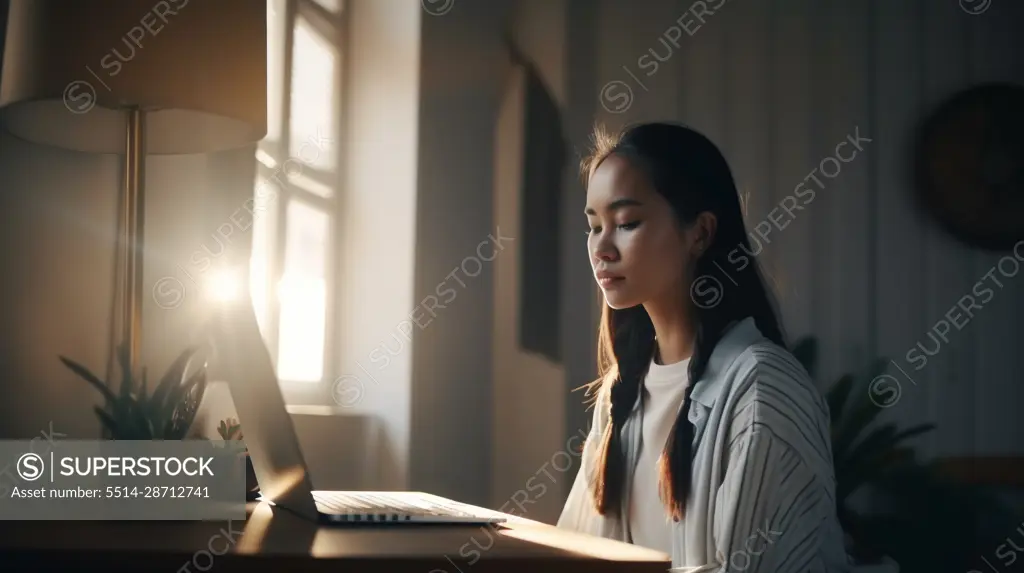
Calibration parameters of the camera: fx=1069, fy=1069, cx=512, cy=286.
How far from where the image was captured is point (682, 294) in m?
2.14

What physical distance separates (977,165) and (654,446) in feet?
7.35

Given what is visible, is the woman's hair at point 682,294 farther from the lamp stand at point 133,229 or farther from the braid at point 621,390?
the lamp stand at point 133,229

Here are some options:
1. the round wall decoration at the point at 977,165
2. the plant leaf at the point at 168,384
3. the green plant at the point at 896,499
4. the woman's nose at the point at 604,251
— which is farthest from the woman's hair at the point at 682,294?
the round wall decoration at the point at 977,165

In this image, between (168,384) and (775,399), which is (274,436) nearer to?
(775,399)

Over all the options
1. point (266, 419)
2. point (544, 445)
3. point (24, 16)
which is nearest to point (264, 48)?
point (24, 16)

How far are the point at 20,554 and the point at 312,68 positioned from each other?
102 inches

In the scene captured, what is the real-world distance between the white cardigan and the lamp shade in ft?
3.37

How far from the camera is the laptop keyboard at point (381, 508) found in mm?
1048

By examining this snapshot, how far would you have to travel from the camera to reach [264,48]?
2.08m

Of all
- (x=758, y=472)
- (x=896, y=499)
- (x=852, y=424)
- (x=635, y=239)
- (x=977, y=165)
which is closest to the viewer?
(x=758, y=472)

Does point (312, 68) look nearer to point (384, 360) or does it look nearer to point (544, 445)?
point (384, 360)

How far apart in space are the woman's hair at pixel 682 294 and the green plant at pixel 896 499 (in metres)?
1.11

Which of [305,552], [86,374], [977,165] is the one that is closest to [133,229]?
[86,374]

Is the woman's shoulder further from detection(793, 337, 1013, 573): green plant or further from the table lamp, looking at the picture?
detection(793, 337, 1013, 573): green plant
